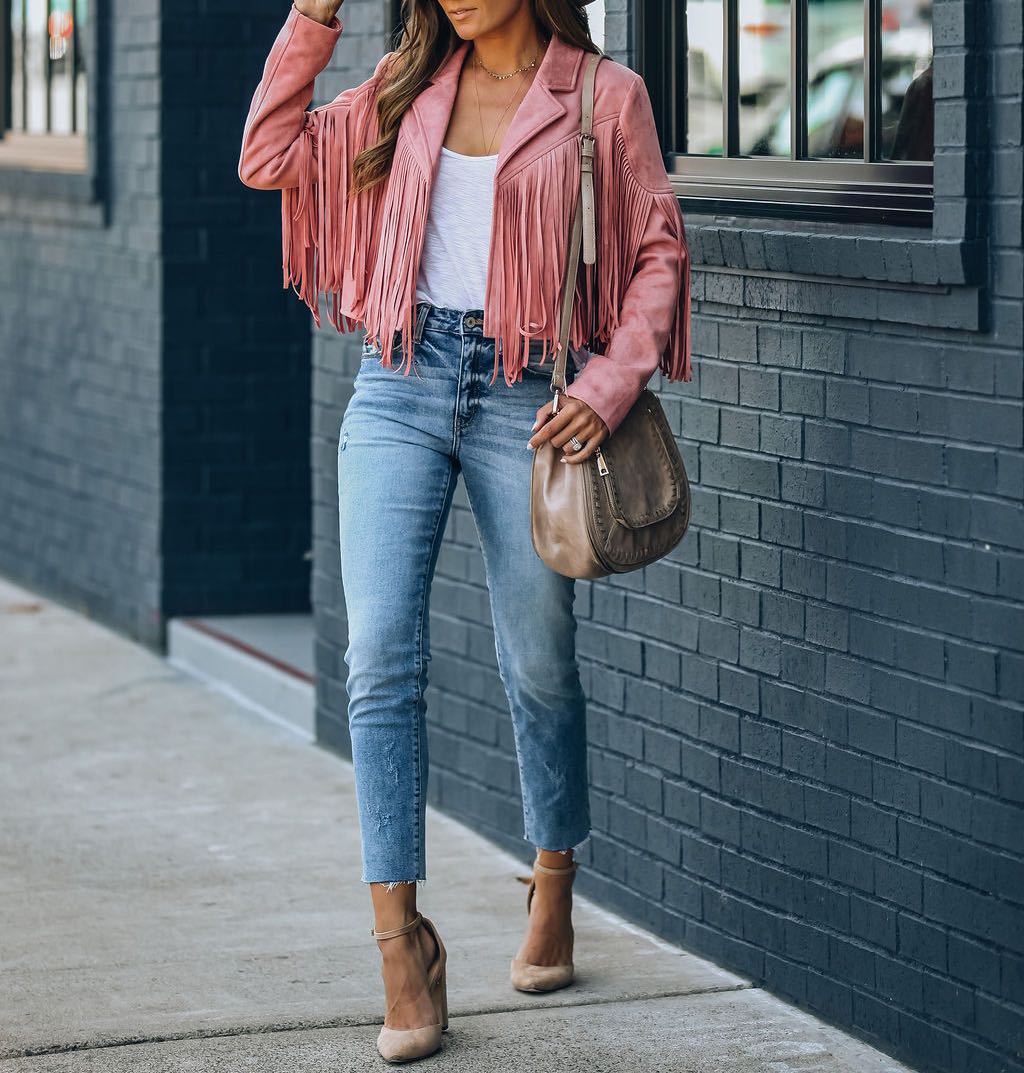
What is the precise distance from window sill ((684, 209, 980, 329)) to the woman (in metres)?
0.26

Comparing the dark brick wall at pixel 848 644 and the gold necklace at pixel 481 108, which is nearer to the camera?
the dark brick wall at pixel 848 644

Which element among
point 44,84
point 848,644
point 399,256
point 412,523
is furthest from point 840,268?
point 44,84

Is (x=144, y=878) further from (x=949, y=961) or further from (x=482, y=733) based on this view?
(x=949, y=961)

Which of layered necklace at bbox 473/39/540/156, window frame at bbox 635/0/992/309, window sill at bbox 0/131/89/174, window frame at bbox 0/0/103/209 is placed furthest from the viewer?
window sill at bbox 0/131/89/174

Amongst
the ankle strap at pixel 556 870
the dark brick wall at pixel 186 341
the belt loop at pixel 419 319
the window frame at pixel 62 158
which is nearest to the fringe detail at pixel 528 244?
the belt loop at pixel 419 319

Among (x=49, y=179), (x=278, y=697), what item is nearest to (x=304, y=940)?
(x=278, y=697)

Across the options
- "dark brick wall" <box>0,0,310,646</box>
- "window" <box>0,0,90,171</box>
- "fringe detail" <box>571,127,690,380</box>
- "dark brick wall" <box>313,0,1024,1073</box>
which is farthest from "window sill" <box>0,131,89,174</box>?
"fringe detail" <box>571,127,690,380</box>

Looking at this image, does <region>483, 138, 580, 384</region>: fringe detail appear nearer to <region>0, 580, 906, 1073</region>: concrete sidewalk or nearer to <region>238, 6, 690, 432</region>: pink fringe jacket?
<region>238, 6, 690, 432</region>: pink fringe jacket

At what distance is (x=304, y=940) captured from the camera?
486cm

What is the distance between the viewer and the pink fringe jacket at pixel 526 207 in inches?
159

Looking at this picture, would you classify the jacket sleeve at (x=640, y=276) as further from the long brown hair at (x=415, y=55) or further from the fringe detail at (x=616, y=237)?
the long brown hair at (x=415, y=55)

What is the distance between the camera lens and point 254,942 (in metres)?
4.85

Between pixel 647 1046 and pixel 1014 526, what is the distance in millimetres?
1219

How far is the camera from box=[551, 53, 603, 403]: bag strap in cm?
403
